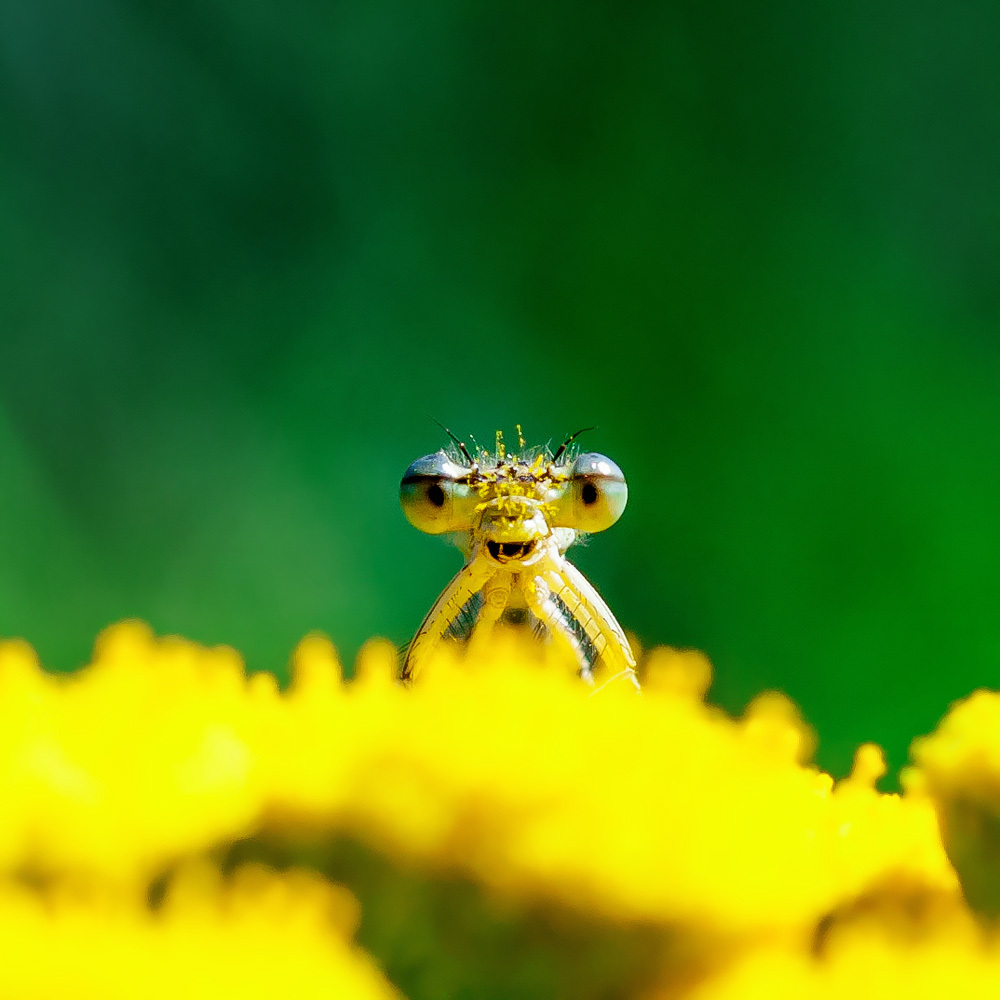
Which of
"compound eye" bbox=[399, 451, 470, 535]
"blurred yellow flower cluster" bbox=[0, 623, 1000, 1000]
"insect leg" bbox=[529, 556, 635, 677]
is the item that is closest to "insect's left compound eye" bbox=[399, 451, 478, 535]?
"compound eye" bbox=[399, 451, 470, 535]

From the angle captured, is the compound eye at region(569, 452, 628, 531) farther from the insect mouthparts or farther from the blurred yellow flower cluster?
the blurred yellow flower cluster

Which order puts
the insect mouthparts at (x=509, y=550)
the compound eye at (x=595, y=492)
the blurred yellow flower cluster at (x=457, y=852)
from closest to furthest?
the blurred yellow flower cluster at (x=457, y=852), the insect mouthparts at (x=509, y=550), the compound eye at (x=595, y=492)

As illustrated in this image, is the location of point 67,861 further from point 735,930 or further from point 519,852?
point 735,930

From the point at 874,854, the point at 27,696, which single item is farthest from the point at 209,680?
the point at 874,854

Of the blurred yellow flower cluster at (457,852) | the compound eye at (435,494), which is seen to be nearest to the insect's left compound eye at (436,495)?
the compound eye at (435,494)

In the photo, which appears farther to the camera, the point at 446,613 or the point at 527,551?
the point at 446,613

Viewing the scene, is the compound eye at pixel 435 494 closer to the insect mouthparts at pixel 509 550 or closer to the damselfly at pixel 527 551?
the damselfly at pixel 527 551

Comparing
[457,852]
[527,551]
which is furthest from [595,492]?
[457,852]

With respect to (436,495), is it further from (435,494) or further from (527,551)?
(527,551)
